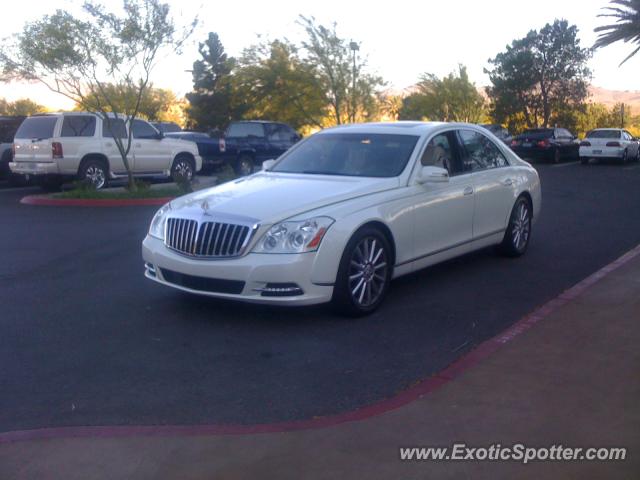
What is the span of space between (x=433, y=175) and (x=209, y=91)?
156 ft

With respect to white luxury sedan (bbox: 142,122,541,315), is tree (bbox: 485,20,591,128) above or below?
above

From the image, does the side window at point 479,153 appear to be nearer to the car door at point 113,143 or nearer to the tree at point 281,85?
the car door at point 113,143

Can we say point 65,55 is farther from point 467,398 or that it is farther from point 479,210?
point 467,398

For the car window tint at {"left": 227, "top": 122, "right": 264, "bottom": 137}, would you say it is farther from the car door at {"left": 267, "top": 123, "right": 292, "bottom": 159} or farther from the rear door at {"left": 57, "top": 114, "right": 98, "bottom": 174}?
the rear door at {"left": 57, "top": 114, "right": 98, "bottom": 174}

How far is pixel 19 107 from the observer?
46625 mm

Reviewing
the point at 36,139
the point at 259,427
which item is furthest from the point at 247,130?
the point at 259,427

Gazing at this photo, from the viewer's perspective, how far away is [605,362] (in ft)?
17.8

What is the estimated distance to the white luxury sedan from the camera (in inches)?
245

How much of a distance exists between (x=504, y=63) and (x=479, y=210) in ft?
128

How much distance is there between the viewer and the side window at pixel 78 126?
17.3m

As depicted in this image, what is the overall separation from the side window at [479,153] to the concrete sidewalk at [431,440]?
339cm

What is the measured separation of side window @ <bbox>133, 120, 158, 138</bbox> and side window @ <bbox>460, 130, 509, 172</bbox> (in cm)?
1141

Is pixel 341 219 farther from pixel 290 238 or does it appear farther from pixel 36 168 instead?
pixel 36 168

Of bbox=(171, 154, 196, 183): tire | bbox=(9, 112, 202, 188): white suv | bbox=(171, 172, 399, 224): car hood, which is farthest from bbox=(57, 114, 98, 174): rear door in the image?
bbox=(171, 172, 399, 224): car hood
